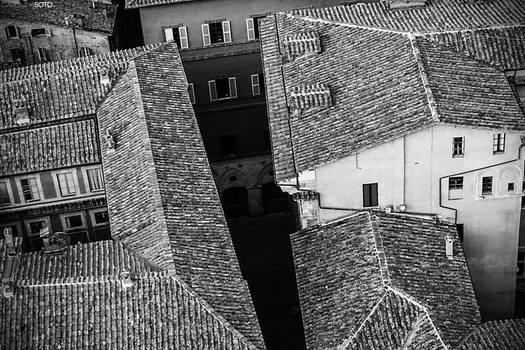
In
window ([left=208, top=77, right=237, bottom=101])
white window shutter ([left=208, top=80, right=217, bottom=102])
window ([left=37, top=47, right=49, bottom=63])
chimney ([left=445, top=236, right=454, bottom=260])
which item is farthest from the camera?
window ([left=208, top=77, right=237, bottom=101])

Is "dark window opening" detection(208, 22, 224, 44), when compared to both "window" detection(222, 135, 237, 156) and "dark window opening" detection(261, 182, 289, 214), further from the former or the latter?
"dark window opening" detection(261, 182, 289, 214)

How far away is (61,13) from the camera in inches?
2852

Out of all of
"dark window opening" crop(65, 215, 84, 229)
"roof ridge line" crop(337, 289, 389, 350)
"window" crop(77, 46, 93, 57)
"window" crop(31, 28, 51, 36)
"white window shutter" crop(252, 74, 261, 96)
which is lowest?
"roof ridge line" crop(337, 289, 389, 350)

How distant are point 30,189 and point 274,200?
22068mm

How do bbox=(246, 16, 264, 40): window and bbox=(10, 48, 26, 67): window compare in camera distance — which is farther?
bbox=(10, 48, 26, 67): window

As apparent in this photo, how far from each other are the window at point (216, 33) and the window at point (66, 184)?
58.3 ft

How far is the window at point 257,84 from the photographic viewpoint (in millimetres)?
72688

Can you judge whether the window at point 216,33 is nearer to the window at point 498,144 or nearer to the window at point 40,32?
the window at point 40,32

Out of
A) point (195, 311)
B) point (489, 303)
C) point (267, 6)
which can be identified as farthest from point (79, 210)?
point (489, 303)

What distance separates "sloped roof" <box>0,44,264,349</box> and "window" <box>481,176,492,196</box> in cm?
1549

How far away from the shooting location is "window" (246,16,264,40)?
2820 inches

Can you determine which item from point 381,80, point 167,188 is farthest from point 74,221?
point 381,80

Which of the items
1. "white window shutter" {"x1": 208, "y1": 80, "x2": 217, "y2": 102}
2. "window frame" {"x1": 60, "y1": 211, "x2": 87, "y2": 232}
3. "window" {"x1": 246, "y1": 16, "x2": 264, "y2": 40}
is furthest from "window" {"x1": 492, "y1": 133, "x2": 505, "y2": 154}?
"window frame" {"x1": 60, "y1": 211, "x2": 87, "y2": 232}

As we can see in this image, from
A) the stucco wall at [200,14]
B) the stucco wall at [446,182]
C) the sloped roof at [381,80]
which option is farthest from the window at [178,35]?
the stucco wall at [446,182]
